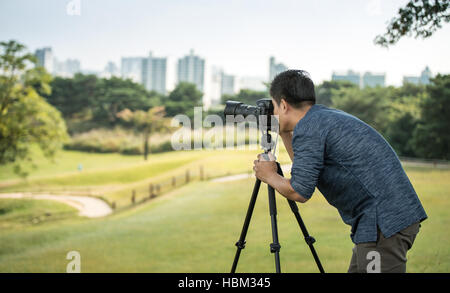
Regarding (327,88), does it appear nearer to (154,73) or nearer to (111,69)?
(154,73)

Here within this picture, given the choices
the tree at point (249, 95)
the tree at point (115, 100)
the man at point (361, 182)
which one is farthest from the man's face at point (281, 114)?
the tree at point (115, 100)

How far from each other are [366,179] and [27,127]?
6209mm

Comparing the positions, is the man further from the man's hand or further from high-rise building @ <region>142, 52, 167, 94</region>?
high-rise building @ <region>142, 52, 167, 94</region>

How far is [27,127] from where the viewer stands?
246 inches

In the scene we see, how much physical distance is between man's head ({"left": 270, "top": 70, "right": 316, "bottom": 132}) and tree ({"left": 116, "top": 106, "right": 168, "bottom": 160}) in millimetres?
5291

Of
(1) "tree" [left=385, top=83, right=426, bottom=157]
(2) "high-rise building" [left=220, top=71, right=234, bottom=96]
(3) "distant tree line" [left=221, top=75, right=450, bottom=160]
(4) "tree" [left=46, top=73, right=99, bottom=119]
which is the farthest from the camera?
(4) "tree" [left=46, top=73, right=99, bottom=119]

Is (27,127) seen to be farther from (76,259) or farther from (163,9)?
(163,9)

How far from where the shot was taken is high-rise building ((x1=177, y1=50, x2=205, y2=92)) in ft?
20.5

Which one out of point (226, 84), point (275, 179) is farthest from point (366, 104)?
point (275, 179)

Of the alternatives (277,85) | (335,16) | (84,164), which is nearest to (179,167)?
(84,164)

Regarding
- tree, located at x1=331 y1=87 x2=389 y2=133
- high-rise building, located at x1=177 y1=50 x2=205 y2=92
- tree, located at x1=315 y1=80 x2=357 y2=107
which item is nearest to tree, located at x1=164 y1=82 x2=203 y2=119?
high-rise building, located at x1=177 y1=50 x2=205 y2=92

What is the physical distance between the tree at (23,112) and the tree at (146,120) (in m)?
1.07

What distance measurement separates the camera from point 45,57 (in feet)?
20.2

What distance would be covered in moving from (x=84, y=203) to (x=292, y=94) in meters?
5.58
